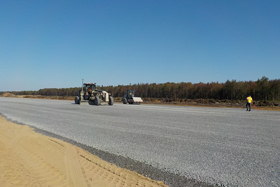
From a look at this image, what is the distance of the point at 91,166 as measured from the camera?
4.29 m

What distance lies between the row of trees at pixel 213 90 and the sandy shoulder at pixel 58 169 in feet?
58.5

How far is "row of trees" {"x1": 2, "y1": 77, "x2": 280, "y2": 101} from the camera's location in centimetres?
3350

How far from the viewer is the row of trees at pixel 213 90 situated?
33.5 meters

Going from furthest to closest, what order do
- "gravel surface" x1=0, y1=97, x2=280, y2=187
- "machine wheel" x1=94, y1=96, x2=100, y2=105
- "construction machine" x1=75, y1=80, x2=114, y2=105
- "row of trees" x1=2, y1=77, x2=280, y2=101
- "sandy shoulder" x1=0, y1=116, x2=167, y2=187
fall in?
"row of trees" x1=2, y1=77, x2=280, y2=101
"construction machine" x1=75, y1=80, x2=114, y2=105
"machine wheel" x1=94, y1=96, x2=100, y2=105
"gravel surface" x1=0, y1=97, x2=280, y2=187
"sandy shoulder" x1=0, y1=116, x2=167, y2=187

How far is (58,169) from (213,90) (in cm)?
4032

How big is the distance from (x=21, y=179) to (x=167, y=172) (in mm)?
2766

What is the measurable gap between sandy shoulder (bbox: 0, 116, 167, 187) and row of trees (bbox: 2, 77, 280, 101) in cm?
1782

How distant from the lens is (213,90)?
40562mm

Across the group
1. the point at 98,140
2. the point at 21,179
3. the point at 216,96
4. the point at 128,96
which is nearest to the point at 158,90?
the point at 216,96

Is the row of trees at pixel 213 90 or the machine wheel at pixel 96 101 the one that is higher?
the row of trees at pixel 213 90

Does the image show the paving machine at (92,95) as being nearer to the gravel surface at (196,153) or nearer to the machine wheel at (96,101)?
the machine wheel at (96,101)

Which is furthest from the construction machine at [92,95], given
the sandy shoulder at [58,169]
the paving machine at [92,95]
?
the sandy shoulder at [58,169]

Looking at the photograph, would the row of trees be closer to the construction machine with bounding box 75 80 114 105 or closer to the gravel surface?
the construction machine with bounding box 75 80 114 105

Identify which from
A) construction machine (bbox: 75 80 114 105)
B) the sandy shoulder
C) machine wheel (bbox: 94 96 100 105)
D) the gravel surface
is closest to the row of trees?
machine wheel (bbox: 94 96 100 105)
